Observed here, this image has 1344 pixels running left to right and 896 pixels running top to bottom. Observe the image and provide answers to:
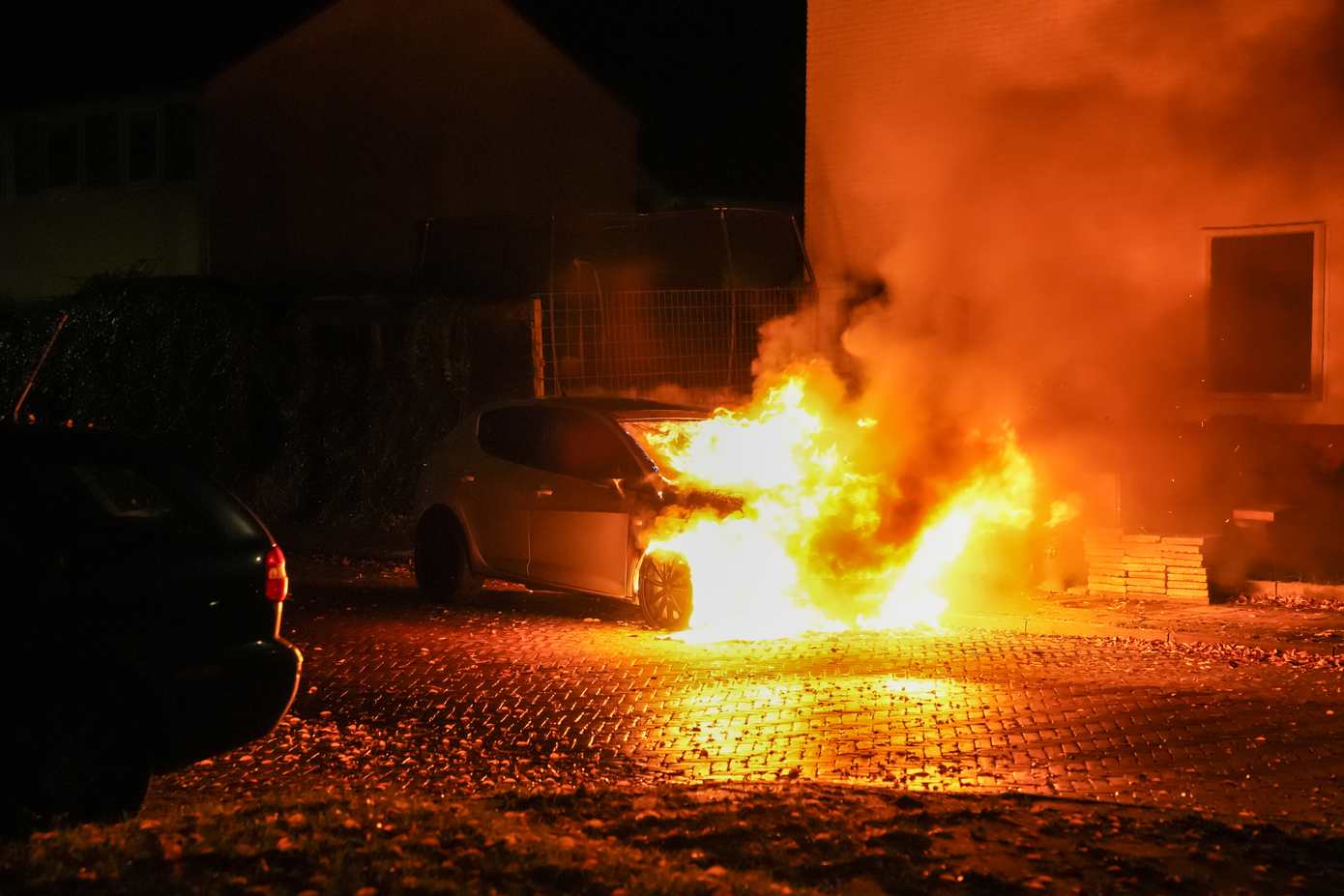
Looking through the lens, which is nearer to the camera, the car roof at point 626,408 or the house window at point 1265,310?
the car roof at point 626,408

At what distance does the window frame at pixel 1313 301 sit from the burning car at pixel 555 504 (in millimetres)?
5571

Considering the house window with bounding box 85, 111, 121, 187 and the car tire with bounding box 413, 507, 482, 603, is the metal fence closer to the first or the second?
the car tire with bounding box 413, 507, 482, 603

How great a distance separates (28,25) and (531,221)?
14.4 meters

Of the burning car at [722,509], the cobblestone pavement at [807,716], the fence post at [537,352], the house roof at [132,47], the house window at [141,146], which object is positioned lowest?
the cobblestone pavement at [807,716]

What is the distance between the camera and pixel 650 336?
16859mm

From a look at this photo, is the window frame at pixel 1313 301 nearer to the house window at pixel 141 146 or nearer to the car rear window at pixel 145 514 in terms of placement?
the car rear window at pixel 145 514

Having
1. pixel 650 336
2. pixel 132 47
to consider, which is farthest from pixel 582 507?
pixel 132 47

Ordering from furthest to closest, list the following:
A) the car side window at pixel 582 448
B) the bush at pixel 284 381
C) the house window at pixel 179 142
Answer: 1. the house window at pixel 179 142
2. the bush at pixel 284 381
3. the car side window at pixel 582 448

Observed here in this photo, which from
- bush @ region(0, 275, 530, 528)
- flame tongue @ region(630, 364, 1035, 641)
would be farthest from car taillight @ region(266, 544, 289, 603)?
bush @ region(0, 275, 530, 528)

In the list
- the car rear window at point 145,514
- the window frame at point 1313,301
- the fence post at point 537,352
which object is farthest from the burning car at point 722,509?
the car rear window at point 145,514

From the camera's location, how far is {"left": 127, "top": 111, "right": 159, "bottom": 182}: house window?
25.7m

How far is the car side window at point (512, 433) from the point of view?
11.9 m

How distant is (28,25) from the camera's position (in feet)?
96.8

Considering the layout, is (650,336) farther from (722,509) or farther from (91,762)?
(91,762)
